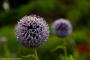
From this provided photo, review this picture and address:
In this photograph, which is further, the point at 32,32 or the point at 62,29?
the point at 62,29

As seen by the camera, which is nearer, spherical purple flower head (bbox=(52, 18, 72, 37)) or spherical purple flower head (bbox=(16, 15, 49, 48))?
spherical purple flower head (bbox=(16, 15, 49, 48))

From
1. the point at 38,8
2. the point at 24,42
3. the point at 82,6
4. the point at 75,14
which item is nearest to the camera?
the point at 24,42

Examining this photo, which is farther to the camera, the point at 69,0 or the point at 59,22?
the point at 69,0

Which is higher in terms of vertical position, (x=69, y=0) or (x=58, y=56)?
(x=69, y=0)

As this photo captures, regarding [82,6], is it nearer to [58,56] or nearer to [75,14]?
[75,14]

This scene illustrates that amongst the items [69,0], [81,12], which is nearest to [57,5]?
[69,0]

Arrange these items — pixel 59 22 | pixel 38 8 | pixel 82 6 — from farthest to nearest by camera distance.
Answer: pixel 38 8, pixel 82 6, pixel 59 22

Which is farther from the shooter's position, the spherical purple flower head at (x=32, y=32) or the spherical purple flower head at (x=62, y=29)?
the spherical purple flower head at (x=62, y=29)

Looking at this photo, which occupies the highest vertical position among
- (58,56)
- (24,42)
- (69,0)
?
(69,0)
